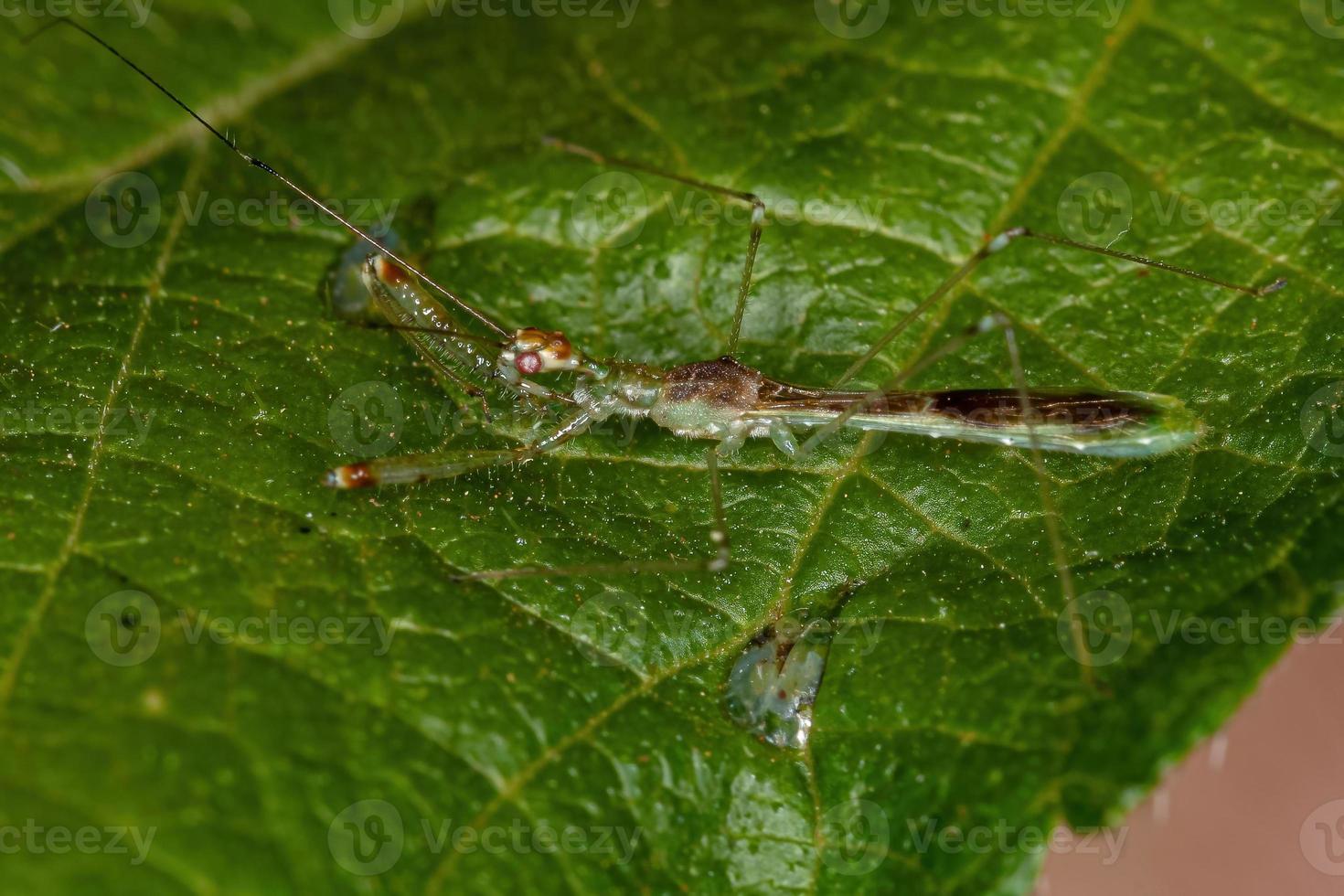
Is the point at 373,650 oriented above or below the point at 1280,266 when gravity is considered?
below

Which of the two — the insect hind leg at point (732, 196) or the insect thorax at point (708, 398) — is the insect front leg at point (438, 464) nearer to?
the insect thorax at point (708, 398)

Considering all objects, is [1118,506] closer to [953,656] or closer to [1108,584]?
[1108,584]

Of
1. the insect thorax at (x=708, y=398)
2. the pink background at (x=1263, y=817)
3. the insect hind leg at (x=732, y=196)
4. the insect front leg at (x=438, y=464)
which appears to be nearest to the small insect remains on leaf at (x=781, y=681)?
the insect thorax at (x=708, y=398)

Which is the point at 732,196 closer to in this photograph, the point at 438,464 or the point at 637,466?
the point at 637,466

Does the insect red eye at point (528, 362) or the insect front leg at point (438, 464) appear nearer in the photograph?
the insect front leg at point (438, 464)

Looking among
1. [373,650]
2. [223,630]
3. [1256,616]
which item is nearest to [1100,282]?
[1256,616]

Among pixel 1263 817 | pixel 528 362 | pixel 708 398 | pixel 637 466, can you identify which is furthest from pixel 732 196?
pixel 1263 817
